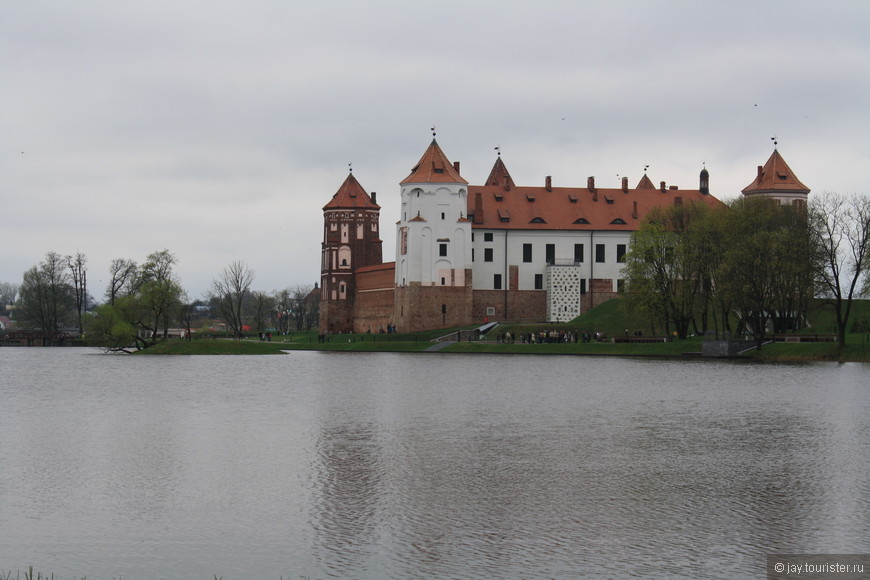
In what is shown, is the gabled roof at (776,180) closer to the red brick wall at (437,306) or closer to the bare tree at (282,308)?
the red brick wall at (437,306)

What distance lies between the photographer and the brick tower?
319 ft

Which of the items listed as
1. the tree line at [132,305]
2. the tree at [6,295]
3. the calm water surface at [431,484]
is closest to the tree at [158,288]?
the tree line at [132,305]

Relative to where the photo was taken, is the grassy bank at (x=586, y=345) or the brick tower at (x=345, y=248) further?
Result: the brick tower at (x=345, y=248)

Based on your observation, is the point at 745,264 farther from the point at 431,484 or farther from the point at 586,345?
the point at 431,484

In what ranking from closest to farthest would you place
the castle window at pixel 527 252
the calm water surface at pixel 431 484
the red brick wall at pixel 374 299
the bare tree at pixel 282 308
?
1. the calm water surface at pixel 431 484
2. the castle window at pixel 527 252
3. the red brick wall at pixel 374 299
4. the bare tree at pixel 282 308

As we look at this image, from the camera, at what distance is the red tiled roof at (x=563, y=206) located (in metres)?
85.5

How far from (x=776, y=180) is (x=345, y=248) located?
3653 cm

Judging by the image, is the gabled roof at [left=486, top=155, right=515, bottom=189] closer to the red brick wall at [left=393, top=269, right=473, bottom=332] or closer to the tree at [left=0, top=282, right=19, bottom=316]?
the red brick wall at [left=393, top=269, right=473, bottom=332]

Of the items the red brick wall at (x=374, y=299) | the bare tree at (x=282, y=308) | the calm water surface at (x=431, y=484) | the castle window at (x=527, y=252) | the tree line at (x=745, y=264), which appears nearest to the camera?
the calm water surface at (x=431, y=484)

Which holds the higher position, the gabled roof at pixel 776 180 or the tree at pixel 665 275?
the gabled roof at pixel 776 180

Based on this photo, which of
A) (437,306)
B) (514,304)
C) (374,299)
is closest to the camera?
(437,306)

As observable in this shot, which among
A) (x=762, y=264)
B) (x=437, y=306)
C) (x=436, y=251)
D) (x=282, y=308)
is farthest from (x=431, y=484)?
(x=282, y=308)

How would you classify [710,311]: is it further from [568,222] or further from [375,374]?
[375,374]

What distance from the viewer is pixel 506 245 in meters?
85.2
